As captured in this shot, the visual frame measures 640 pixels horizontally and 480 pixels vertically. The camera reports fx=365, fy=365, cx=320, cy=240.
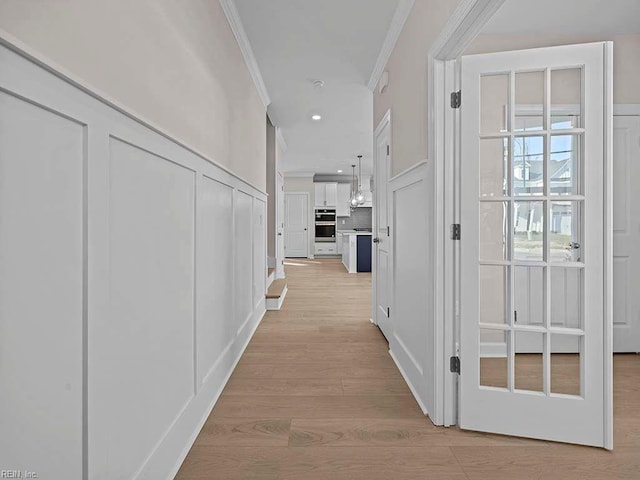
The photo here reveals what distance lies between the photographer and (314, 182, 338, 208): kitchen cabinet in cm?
1105

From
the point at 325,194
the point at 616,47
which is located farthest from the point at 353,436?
the point at 325,194

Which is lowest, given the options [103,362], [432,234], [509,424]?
[509,424]

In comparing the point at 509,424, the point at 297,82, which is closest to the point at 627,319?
the point at 509,424

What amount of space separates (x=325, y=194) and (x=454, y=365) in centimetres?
944

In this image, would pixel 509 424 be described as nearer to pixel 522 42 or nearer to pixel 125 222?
pixel 125 222

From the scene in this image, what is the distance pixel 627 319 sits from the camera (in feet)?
9.70

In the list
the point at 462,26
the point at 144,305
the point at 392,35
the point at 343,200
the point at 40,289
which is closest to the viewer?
the point at 40,289

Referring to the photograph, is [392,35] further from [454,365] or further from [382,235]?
[454,365]

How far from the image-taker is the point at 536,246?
1813 mm

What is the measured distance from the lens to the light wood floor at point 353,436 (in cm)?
153

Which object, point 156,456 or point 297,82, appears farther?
point 297,82

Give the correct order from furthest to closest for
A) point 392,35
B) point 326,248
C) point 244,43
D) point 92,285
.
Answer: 1. point 326,248
2. point 244,43
3. point 392,35
4. point 92,285

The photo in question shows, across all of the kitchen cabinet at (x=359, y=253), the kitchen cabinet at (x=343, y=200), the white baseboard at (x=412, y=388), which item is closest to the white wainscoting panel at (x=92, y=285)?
the white baseboard at (x=412, y=388)

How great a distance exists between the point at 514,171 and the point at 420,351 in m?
1.12
